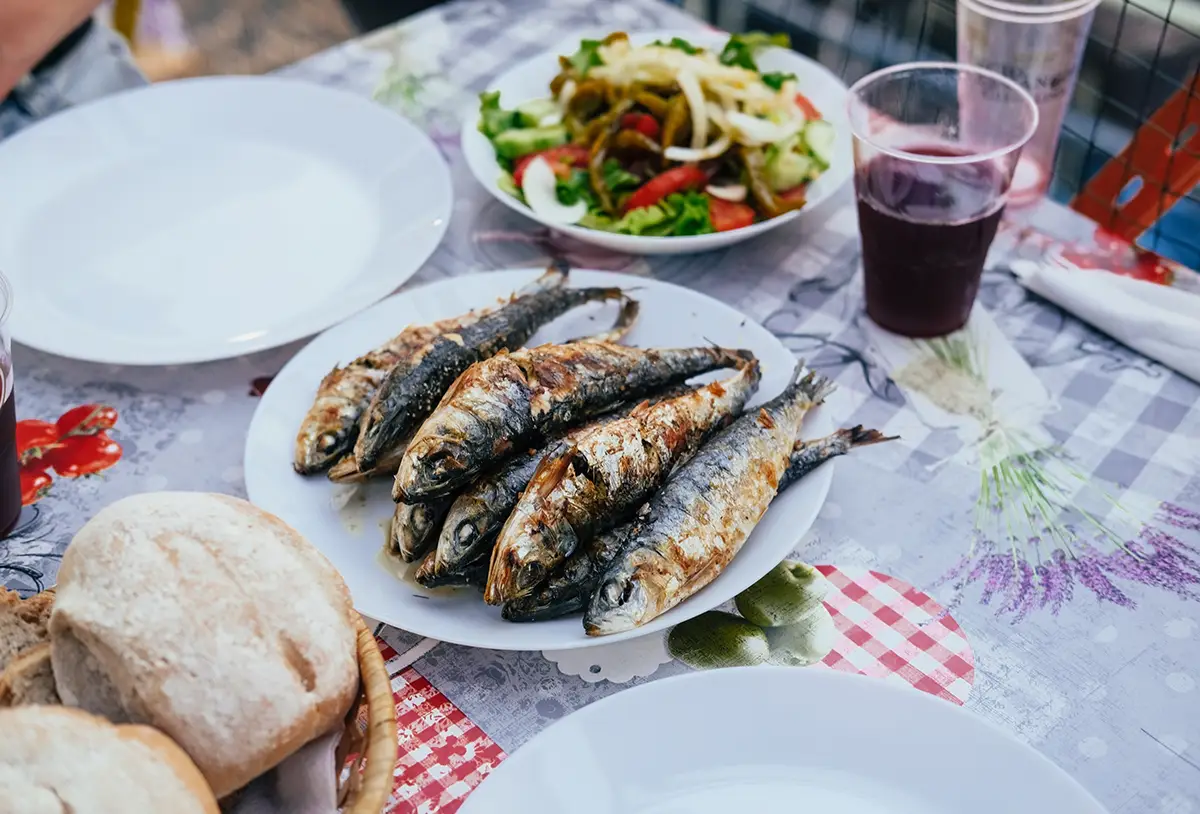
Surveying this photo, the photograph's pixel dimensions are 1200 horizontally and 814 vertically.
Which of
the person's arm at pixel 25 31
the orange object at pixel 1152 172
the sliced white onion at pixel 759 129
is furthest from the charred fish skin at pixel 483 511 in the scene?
the person's arm at pixel 25 31

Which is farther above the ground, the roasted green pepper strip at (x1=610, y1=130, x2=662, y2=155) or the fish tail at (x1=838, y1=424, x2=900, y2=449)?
the roasted green pepper strip at (x1=610, y1=130, x2=662, y2=155)

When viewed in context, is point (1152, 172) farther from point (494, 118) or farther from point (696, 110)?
point (494, 118)

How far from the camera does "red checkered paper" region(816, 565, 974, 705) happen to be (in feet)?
4.13

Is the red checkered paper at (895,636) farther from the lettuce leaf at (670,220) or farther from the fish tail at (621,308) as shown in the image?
the lettuce leaf at (670,220)

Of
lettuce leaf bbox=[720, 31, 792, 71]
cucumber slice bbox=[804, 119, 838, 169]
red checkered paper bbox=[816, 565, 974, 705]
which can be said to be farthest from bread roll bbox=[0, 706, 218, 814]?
lettuce leaf bbox=[720, 31, 792, 71]

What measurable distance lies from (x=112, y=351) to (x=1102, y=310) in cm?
150

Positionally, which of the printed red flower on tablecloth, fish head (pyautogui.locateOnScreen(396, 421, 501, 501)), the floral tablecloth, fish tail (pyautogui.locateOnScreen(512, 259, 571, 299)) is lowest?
the printed red flower on tablecloth

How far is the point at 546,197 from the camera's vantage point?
1.96 metres

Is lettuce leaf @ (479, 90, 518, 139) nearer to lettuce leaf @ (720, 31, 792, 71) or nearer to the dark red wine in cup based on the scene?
lettuce leaf @ (720, 31, 792, 71)

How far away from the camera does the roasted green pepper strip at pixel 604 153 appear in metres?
1.97

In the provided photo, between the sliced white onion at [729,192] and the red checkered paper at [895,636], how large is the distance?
0.80 metres

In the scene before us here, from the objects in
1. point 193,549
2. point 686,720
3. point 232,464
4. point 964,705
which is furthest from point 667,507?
point 232,464

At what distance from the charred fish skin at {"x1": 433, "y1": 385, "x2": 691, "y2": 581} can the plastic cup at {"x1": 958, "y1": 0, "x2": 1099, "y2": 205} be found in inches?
43.3

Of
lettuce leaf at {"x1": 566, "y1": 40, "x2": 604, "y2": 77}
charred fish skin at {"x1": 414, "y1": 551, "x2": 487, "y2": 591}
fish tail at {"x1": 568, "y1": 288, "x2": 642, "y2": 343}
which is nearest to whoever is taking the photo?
charred fish skin at {"x1": 414, "y1": 551, "x2": 487, "y2": 591}
